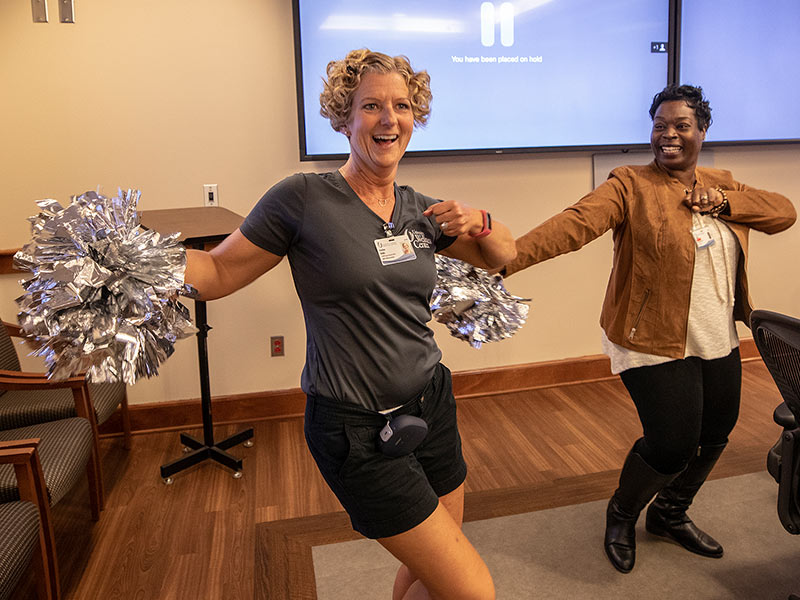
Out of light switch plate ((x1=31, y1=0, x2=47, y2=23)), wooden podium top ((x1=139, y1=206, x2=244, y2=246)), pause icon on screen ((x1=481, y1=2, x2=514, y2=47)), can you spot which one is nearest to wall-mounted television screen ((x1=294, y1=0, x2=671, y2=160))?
pause icon on screen ((x1=481, y1=2, x2=514, y2=47))

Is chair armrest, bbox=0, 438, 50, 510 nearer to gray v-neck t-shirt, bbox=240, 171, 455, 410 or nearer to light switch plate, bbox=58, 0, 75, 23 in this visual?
gray v-neck t-shirt, bbox=240, 171, 455, 410

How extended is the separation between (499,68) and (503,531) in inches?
95.0

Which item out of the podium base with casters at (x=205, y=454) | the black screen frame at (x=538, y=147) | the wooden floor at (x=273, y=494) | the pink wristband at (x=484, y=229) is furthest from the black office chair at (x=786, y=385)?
the podium base with casters at (x=205, y=454)

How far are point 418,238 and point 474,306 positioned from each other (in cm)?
42

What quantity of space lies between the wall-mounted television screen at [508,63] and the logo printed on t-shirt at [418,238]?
2.10 m

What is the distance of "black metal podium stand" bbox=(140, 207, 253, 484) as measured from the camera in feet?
8.97

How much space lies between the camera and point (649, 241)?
7.07 feet

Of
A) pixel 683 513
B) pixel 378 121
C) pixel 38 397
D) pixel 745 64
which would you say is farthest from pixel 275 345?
pixel 745 64

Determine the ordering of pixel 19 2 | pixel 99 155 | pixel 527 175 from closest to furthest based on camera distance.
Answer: pixel 19 2, pixel 99 155, pixel 527 175

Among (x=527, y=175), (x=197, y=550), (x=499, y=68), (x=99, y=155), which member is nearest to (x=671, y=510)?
(x=197, y=550)

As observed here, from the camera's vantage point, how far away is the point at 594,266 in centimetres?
417

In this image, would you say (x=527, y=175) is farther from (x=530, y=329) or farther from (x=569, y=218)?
(x=569, y=218)

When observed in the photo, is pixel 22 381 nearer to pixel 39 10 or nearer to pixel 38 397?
pixel 38 397

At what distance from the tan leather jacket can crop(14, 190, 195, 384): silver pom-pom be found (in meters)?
1.14
